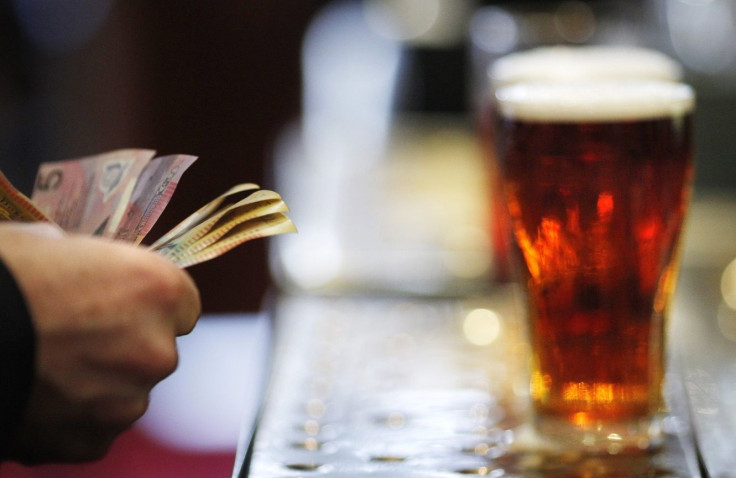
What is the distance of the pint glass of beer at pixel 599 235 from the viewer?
2.97ft

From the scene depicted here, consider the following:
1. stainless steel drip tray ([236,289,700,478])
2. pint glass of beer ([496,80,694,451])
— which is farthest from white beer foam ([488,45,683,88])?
pint glass of beer ([496,80,694,451])

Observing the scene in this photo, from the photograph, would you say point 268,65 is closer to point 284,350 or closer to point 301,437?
point 284,350

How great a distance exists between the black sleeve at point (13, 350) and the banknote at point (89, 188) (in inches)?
8.7

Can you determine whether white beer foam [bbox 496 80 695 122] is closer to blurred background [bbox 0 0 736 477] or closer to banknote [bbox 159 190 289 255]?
banknote [bbox 159 190 289 255]

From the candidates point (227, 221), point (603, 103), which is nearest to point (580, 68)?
point (603, 103)

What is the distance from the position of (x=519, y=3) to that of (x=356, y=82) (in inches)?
31.3

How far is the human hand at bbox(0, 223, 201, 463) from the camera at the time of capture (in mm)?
652

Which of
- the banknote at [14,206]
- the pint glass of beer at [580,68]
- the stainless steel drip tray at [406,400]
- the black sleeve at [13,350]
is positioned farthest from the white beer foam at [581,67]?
the black sleeve at [13,350]

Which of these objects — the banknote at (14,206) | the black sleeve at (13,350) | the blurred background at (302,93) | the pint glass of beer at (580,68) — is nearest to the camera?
the black sleeve at (13,350)

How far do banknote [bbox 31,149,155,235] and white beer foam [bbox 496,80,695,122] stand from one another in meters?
0.35

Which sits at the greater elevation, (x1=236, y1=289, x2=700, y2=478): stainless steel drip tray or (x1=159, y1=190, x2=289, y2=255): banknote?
(x1=159, y1=190, x2=289, y2=255): banknote

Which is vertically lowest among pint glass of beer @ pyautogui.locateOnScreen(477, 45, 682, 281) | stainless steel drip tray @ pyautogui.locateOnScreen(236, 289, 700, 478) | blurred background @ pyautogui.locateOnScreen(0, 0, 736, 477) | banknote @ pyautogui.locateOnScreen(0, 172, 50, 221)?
stainless steel drip tray @ pyautogui.locateOnScreen(236, 289, 700, 478)

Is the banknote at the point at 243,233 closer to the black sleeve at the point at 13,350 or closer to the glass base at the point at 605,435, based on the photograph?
the black sleeve at the point at 13,350

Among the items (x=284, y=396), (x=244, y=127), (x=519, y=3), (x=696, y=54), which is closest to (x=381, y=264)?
(x=284, y=396)
